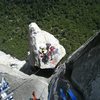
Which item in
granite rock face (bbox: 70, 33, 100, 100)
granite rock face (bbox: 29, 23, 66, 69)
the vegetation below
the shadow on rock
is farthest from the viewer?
the vegetation below

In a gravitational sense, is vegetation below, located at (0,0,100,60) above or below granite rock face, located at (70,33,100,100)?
below

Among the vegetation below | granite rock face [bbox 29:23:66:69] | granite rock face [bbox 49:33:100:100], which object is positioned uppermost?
granite rock face [bbox 49:33:100:100]

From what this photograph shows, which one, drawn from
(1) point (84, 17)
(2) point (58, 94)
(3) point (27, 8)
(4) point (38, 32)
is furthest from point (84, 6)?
(2) point (58, 94)

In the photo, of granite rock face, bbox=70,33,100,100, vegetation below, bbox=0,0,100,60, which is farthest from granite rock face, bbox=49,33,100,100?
vegetation below, bbox=0,0,100,60

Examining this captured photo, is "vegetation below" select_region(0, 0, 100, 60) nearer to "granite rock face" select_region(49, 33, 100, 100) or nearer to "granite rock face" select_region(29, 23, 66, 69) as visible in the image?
"granite rock face" select_region(29, 23, 66, 69)

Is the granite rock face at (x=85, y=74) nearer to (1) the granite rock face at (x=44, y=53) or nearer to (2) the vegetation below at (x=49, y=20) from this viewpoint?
(1) the granite rock face at (x=44, y=53)

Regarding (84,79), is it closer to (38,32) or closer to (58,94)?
(58,94)

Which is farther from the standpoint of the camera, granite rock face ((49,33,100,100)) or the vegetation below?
the vegetation below

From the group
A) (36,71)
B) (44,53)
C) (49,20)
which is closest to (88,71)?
(44,53)

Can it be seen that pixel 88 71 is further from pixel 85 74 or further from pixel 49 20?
pixel 49 20
